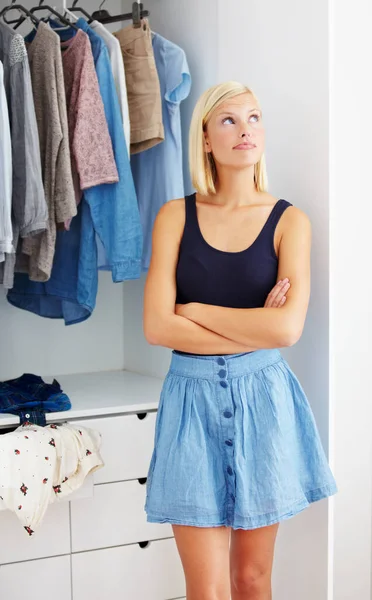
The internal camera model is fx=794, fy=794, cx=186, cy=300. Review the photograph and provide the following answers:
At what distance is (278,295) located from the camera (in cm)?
180

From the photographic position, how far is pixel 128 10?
321 cm

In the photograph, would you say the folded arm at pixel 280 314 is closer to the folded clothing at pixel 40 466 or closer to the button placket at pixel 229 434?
the button placket at pixel 229 434

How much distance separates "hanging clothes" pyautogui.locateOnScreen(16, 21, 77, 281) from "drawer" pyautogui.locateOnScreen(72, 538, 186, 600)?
916mm

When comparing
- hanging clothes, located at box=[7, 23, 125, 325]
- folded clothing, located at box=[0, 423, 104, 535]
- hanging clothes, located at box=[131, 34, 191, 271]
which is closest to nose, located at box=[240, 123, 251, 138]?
hanging clothes, located at box=[7, 23, 125, 325]

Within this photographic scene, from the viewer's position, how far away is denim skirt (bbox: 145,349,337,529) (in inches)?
69.4

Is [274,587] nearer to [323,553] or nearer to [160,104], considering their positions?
[323,553]

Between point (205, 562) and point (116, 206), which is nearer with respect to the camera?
point (205, 562)

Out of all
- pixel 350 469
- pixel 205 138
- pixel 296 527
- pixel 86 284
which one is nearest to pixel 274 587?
pixel 296 527

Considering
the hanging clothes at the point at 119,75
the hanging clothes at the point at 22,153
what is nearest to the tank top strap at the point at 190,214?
the hanging clothes at the point at 22,153

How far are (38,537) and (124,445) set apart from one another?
387 mm

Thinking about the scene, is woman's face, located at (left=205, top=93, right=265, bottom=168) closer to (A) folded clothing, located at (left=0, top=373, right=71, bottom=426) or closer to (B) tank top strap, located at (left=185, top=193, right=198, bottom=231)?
(B) tank top strap, located at (left=185, top=193, right=198, bottom=231)

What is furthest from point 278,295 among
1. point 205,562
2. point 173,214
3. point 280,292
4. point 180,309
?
point 205,562

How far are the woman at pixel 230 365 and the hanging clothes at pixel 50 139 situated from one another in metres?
0.60

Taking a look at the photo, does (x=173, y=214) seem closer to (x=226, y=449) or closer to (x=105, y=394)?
(x=226, y=449)
